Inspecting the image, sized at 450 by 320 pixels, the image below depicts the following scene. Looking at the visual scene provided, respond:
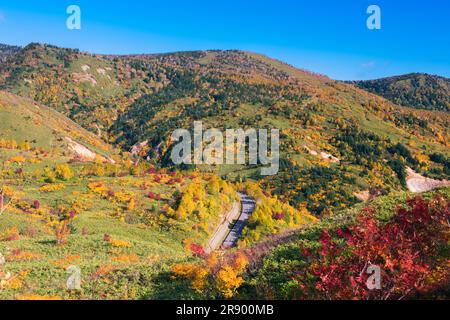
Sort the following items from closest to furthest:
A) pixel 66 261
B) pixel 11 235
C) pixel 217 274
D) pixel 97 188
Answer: pixel 217 274 → pixel 66 261 → pixel 11 235 → pixel 97 188

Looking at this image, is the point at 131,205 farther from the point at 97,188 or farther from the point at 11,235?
the point at 11,235

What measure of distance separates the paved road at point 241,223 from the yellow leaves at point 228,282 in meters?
51.3

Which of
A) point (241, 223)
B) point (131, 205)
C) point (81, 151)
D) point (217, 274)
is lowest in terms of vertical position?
point (241, 223)

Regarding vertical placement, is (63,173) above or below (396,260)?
below

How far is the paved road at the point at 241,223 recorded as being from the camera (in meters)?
78.8

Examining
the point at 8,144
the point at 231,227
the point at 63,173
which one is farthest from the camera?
the point at 8,144

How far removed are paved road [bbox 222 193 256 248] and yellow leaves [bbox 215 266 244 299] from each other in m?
51.3

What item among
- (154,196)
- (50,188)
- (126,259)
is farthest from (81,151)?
(126,259)

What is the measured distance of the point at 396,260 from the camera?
1580 centimetres

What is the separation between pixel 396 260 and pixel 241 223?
78887 mm

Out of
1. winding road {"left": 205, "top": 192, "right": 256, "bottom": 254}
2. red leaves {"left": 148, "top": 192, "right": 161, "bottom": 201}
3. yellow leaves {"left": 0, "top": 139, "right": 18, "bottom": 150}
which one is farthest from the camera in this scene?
yellow leaves {"left": 0, "top": 139, "right": 18, "bottom": 150}

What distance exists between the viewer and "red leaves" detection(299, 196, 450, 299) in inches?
612

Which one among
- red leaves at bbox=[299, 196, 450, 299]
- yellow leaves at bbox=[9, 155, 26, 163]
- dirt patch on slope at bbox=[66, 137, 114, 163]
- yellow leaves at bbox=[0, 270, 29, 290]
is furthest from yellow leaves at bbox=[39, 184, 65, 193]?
red leaves at bbox=[299, 196, 450, 299]

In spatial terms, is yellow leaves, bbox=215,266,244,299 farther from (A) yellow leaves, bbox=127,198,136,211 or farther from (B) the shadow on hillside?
(A) yellow leaves, bbox=127,198,136,211
